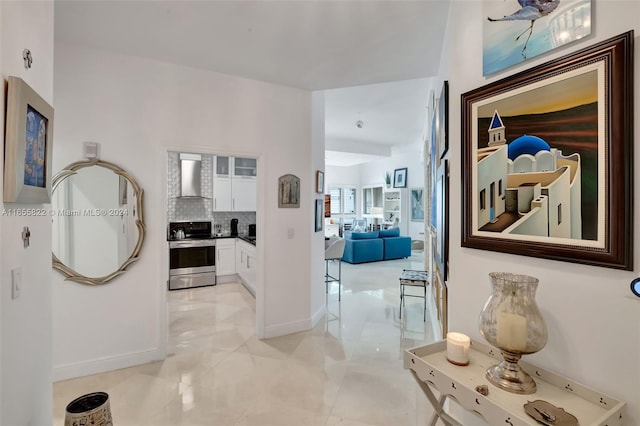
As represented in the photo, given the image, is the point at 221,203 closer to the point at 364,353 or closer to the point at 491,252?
the point at 364,353

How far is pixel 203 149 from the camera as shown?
10.1ft

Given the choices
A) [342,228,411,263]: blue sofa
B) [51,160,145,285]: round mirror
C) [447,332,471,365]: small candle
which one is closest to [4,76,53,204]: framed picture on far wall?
[51,160,145,285]: round mirror

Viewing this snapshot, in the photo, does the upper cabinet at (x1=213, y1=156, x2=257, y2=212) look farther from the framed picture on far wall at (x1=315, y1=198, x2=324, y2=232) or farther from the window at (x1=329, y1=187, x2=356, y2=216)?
the window at (x1=329, y1=187, x2=356, y2=216)

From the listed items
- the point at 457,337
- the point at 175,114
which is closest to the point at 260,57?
the point at 175,114

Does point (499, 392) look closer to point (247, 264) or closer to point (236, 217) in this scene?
point (247, 264)

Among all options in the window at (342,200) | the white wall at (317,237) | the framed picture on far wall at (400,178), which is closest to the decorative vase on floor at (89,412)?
the white wall at (317,237)

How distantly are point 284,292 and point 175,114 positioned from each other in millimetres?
2177

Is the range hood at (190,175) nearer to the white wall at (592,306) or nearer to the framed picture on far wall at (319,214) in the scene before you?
the framed picture on far wall at (319,214)

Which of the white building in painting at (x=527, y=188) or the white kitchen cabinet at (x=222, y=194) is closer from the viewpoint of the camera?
the white building in painting at (x=527, y=188)

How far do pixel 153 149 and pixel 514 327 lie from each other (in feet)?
9.98

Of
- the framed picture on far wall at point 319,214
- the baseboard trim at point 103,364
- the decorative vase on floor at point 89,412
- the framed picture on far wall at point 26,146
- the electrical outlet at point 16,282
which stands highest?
the framed picture on far wall at point 26,146

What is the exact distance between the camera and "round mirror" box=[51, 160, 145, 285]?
2.62 metres

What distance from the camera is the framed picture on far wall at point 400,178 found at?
9594mm

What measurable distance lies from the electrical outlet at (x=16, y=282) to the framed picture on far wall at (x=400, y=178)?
9258 mm
